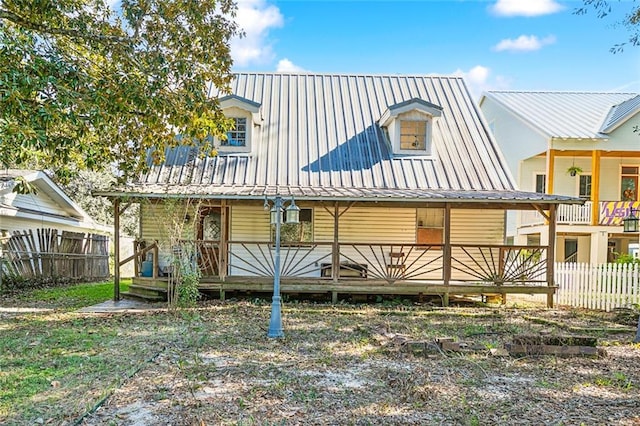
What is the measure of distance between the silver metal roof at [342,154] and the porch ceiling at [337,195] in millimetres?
28

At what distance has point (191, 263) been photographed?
1056 cm

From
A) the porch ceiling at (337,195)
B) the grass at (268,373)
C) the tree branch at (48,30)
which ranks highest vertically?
the tree branch at (48,30)

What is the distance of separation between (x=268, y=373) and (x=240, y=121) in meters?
9.95

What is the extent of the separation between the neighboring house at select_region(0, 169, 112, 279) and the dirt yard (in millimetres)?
7898

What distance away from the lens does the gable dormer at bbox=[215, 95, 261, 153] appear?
45.3 feet

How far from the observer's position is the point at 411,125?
46.9 feet

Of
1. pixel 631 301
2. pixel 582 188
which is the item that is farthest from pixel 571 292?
pixel 582 188

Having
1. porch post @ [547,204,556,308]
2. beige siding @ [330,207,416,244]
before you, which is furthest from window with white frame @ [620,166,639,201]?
beige siding @ [330,207,416,244]

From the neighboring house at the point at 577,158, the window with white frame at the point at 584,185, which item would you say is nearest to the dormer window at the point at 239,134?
the neighboring house at the point at 577,158

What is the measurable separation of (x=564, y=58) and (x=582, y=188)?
5.11 m

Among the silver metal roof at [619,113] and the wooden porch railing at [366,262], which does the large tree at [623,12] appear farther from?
the silver metal roof at [619,113]

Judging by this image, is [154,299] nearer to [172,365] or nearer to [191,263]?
[191,263]

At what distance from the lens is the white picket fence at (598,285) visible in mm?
11164

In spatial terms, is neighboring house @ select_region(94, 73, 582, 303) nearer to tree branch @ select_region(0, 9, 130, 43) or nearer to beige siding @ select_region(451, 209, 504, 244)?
beige siding @ select_region(451, 209, 504, 244)
